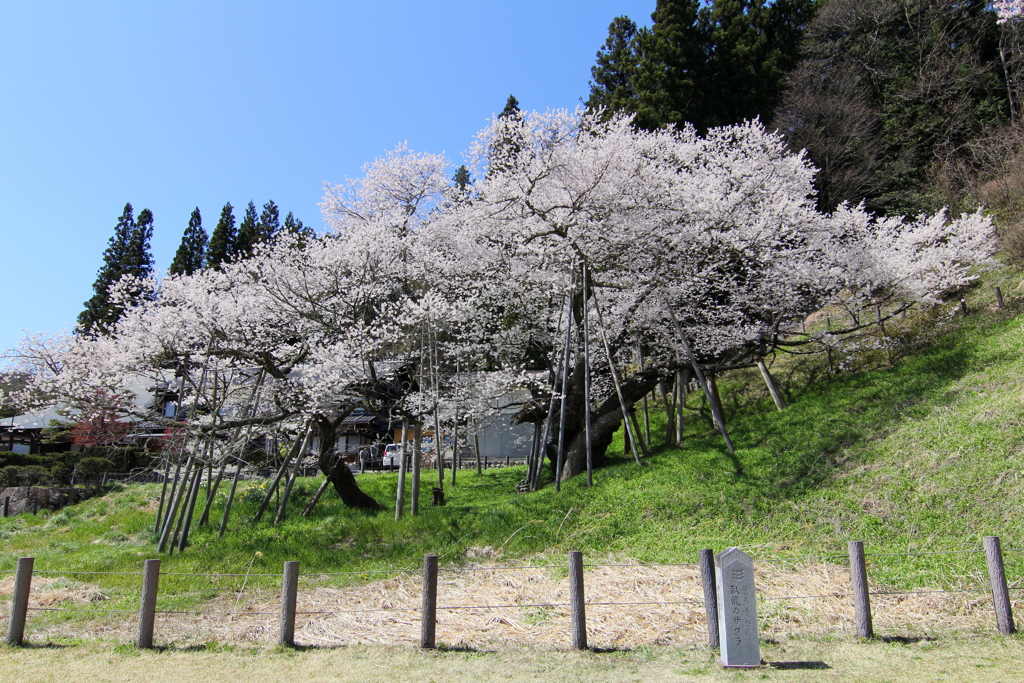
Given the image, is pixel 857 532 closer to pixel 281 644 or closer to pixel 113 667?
pixel 281 644

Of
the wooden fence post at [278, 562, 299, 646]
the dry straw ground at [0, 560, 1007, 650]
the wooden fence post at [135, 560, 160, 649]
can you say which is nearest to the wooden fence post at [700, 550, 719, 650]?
the dry straw ground at [0, 560, 1007, 650]

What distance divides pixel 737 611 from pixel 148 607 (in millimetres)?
5852

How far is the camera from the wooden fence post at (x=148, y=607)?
622 centimetres

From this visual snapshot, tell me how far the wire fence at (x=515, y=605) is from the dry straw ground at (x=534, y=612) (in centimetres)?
2

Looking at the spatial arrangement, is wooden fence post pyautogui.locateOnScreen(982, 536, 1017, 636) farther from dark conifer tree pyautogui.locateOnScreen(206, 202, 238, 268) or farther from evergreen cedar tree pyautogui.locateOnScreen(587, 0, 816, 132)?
dark conifer tree pyautogui.locateOnScreen(206, 202, 238, 268)

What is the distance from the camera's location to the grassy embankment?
8.77 m

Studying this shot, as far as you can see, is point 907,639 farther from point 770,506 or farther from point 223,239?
point 223,239

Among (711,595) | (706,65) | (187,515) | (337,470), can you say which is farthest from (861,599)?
(706,65)

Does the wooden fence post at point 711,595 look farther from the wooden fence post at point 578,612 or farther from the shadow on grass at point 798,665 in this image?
the wooden fence post at point 578,612

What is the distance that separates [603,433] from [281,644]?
10552mm

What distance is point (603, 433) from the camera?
15.6 metres

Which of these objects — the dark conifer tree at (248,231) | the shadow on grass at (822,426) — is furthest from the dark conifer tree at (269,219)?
the shadow on grass at (822,426)

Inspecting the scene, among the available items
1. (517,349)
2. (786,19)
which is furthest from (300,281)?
(786,19)

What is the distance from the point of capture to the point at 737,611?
5.28 m
